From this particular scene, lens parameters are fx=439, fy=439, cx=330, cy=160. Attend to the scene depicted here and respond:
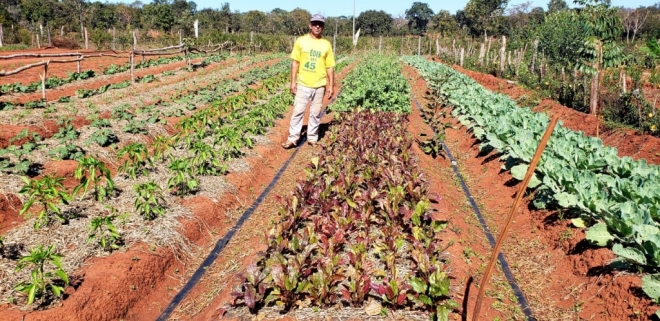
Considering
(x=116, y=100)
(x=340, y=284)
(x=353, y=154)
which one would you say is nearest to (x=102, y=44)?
(x=116, y=100)

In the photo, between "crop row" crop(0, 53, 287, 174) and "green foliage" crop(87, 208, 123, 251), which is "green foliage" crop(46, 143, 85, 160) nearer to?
"crop row" crop(0, 53, 287, 174)

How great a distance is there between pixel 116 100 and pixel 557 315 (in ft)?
36.7

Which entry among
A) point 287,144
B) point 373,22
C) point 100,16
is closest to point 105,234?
point 287,144

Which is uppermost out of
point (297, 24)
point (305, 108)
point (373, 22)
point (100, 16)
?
point (373, 22)

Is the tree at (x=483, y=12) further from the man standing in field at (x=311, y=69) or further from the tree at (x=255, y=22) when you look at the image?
the man standing in field at (x=311, y=69)

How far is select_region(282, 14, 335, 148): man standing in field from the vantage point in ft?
24.5

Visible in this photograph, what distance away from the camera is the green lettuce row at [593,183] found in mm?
3756

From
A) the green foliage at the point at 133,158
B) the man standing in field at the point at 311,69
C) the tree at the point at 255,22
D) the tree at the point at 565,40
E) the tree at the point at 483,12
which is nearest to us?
the green foliage at the point at 133,158

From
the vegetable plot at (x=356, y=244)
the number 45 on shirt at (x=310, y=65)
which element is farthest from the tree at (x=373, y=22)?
the vegetable plot at (x=356, y=244)

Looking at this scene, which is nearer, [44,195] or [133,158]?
[44,195]

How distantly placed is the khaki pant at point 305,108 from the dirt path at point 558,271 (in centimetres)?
324

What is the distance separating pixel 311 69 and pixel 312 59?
0.57ft

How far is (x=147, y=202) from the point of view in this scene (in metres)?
4.66

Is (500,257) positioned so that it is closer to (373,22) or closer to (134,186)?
(134,186)
